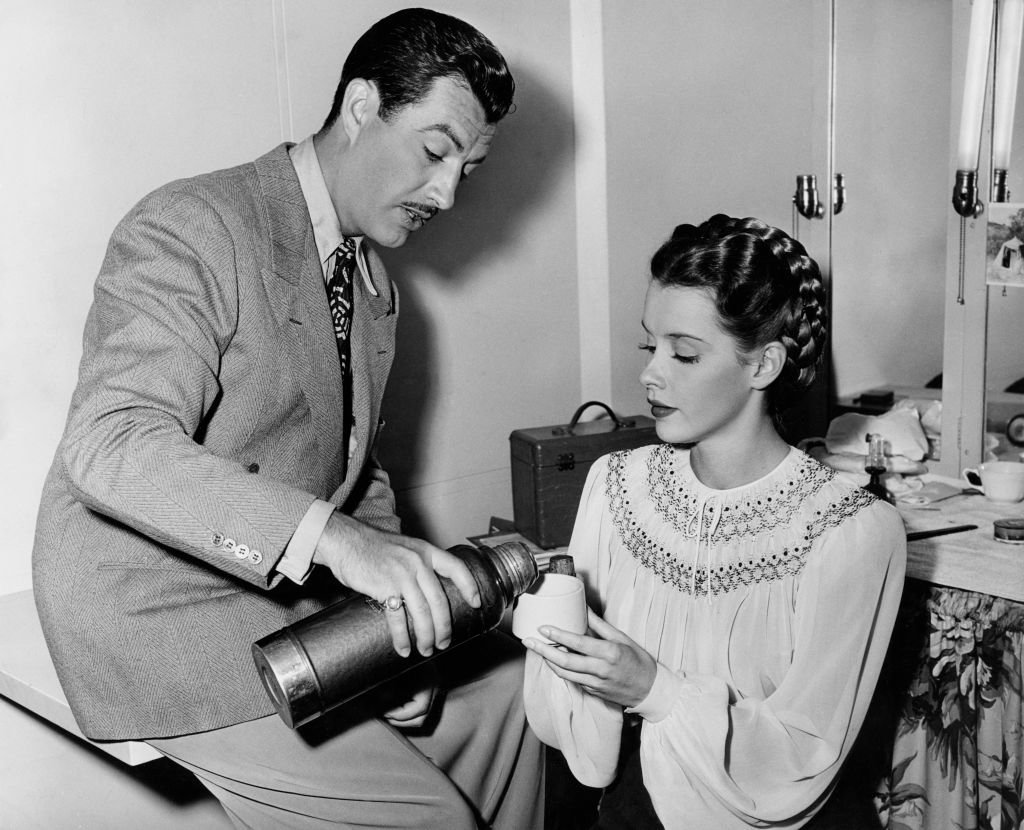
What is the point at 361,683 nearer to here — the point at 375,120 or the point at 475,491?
the point at 375,120

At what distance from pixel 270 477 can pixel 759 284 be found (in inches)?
33.4

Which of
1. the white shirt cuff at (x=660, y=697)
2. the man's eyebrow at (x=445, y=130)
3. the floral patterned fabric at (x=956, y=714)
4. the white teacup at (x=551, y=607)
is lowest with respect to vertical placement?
the floral patterned fabric at (x=956, y=714)

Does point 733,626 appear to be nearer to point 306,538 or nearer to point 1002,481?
point 306,538

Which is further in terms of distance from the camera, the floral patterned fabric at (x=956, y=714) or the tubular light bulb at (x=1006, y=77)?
the tubular light bulb at (x=1006, y=77)

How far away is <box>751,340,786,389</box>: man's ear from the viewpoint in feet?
5.78

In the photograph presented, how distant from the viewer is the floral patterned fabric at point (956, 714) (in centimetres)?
199

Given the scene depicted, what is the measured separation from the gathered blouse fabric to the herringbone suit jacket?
0.51m

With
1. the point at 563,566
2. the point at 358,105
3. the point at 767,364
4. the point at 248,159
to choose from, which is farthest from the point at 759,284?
the point at 248,159

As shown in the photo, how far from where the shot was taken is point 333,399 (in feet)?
5.60

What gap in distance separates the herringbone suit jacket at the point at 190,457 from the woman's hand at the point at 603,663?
39cm

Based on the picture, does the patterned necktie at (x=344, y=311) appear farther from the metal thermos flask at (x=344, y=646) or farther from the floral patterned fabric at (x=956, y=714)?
the floral patterned fabric at (x=956, y=714)

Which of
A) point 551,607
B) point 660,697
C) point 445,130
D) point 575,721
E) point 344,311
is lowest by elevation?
point 575,721

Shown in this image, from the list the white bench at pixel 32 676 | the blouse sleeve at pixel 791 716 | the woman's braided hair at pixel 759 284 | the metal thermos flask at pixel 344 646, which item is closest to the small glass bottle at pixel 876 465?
the woman's braided hair at pixel 759 284

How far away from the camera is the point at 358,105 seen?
5.65ft
